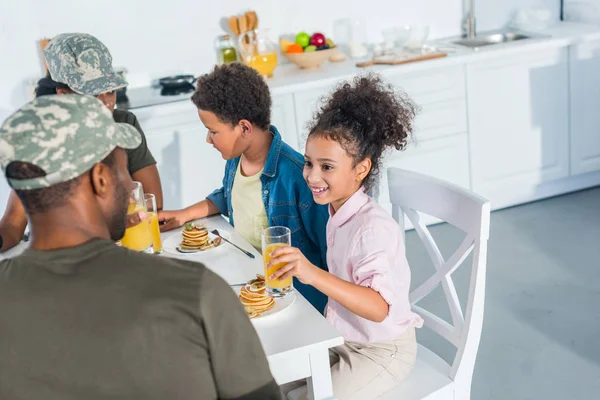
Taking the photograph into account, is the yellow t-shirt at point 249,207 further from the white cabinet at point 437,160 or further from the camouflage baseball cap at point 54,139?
the white cabinet at point 437,160

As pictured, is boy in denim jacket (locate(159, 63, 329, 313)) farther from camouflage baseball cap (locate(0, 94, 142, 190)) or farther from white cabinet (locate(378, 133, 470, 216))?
white cabinet (locate(378, 133, 470, 216))

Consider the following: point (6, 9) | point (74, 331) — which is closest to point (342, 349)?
point (74, 331)

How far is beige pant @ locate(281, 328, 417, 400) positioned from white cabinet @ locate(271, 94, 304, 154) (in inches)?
65.9

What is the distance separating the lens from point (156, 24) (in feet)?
11.2

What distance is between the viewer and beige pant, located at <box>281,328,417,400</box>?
63.3 inches

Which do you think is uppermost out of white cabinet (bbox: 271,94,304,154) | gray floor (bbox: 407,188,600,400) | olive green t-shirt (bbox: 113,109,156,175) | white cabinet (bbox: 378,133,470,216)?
olive green t-shirt (bbox: 113,109,156,175)

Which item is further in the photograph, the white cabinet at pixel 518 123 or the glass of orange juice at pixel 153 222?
the white cabinet at pixel 518 123

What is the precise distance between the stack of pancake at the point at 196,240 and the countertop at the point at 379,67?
128 centimetres

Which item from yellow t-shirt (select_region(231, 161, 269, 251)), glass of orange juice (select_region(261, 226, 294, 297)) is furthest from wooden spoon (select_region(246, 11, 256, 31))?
glass of orange juice (select_region(261, 226, 294, 297))

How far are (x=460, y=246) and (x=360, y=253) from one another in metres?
0.26

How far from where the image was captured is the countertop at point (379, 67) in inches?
125

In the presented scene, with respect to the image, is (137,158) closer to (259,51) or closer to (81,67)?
(81,67)

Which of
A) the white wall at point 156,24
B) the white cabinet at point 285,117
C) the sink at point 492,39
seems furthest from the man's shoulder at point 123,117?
the sink at point 492,39

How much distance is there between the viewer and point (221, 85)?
77.7 inches
